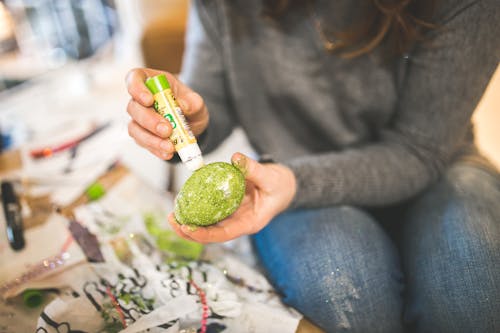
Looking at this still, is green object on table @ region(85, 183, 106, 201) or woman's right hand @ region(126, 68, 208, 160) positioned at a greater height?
woman's right hand @ region(126, 68, 208, 160)

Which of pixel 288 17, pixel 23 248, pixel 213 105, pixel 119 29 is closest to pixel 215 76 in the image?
pixel 213 105

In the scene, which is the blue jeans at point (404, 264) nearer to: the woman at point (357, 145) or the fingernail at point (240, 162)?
the woman at point (357, 145)

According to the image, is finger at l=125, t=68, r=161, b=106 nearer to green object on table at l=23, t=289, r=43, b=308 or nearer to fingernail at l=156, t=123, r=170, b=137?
fingernail at l=156, t=123, r=170, b=137

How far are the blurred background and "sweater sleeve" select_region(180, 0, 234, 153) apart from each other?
0.14 metres

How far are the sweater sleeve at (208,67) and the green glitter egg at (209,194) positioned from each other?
280 mm

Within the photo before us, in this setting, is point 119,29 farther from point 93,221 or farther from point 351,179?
point 351,179

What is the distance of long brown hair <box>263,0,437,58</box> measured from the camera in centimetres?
70

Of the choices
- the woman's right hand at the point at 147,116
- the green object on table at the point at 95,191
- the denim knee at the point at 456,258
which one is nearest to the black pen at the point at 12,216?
the green object on table at the point at 95,191

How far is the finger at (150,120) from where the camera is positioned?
532mm

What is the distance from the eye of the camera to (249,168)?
0.59 meters

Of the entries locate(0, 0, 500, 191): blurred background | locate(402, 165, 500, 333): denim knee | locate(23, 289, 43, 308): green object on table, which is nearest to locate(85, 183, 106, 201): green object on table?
locate(0, 0, 500, 191): blurred background

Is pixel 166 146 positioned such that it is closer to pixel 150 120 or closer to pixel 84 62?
pixel 150 120

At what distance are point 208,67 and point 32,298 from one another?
676 mm

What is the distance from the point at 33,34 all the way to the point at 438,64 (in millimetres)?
2497
